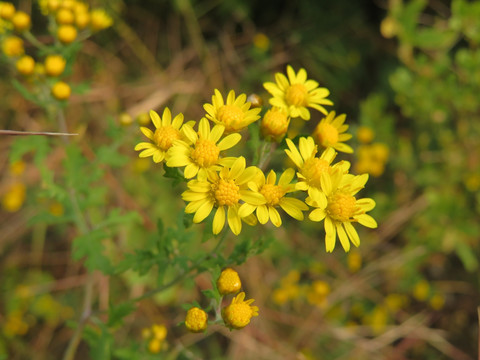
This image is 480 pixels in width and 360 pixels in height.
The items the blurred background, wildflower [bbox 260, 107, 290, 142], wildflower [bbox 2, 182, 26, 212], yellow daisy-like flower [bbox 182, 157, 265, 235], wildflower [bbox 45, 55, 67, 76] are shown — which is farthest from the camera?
wildflower [bbox 2, 182, 26, 212]

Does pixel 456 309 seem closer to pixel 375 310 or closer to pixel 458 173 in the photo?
pixel 375 310

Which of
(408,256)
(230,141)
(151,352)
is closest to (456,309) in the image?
(408,256)

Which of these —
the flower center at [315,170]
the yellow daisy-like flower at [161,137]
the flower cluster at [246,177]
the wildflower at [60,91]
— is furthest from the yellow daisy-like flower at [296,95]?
the wildflower at [60,91]

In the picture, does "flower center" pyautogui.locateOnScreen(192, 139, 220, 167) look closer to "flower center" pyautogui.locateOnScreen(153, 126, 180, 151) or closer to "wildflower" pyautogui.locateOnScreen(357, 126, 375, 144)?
"flower center" pyautogui.locateOnScreen(153, 126, 180, 151)

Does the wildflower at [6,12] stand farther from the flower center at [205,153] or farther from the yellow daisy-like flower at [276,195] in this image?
the yellow daisy-like flower at [276,195]

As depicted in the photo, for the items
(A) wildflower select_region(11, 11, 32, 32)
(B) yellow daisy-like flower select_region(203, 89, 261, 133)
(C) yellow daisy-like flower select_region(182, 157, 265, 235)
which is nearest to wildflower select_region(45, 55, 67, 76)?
(A) wildflower select_region(11, 11, 32, 32)

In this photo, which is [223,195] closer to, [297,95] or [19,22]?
[297,95]

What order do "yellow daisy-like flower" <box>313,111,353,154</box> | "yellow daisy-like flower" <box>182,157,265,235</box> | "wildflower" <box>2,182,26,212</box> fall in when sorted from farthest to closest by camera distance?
"wildflower" <box>2,182,26,212</box>, "yellow daisy-like flower" <box>313,111,353,154</box>, "yellow daisy-like flower" <box>182,157,265,235</box>
